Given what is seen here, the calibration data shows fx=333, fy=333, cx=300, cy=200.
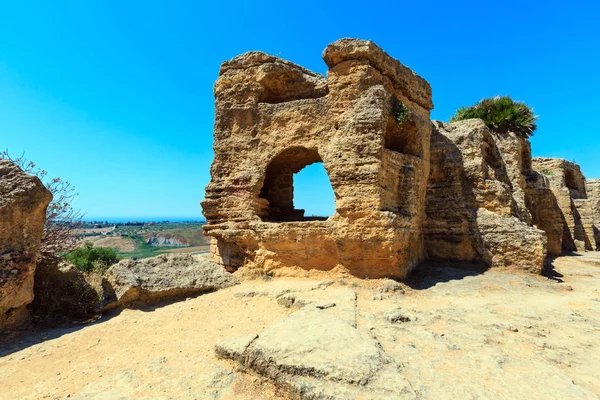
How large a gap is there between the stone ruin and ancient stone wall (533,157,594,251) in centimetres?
614

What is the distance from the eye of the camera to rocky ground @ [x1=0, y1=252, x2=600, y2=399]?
3297mm

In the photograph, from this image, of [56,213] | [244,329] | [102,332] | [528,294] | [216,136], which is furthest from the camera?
[56,213]

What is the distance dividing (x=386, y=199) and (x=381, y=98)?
94.6 inches

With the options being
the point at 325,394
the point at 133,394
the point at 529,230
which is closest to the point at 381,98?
the point at 529,230

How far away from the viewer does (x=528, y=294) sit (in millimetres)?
7148

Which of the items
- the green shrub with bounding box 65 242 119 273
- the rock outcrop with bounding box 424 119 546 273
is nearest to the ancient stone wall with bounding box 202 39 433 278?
the rock outcrop with bounding box 424 119 546 273

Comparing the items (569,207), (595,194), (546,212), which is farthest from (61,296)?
(595,194)

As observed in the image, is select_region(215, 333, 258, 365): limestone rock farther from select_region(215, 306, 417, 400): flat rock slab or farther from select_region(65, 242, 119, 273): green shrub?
select_region(65, 242, 119, 273): green shrub

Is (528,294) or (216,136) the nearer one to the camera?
(528,294)

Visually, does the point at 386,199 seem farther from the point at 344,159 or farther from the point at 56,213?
the point at 56,213

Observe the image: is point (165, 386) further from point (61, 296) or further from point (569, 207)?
point (569, 207)

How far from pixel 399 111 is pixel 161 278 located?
23.0ft

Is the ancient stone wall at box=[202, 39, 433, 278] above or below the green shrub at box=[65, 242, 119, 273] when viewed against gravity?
above

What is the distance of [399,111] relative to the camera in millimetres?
8578
